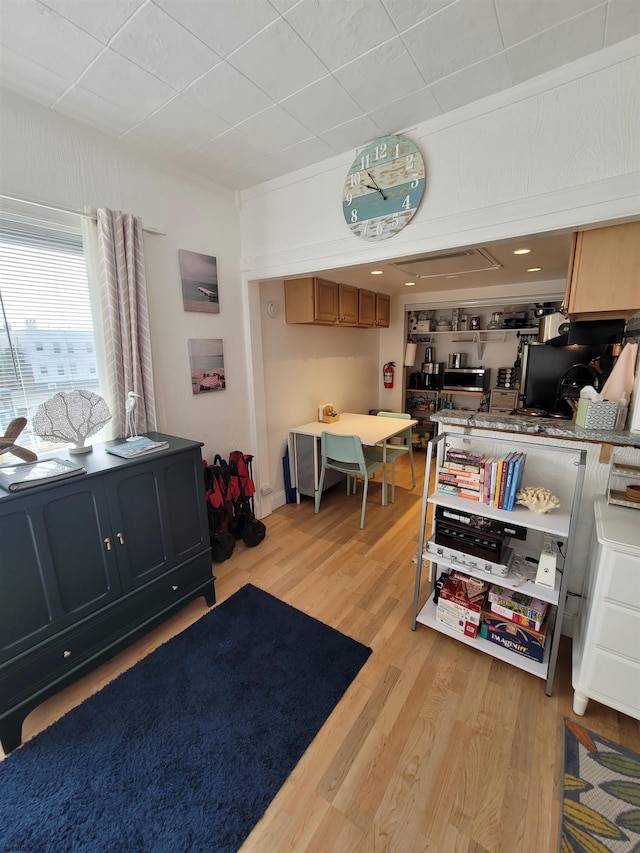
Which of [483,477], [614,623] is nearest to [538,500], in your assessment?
[483,477]

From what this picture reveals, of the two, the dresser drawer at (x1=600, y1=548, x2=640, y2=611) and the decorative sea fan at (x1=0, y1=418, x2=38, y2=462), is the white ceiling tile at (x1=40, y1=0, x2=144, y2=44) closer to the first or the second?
the decorative sea fan at (x1=0, y1=418, x2=38, y2=462)

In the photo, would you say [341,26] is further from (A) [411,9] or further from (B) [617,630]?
(B) [617,630]

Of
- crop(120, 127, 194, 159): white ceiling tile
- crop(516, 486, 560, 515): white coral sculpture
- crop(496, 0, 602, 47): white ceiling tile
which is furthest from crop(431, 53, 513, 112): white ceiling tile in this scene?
crop(516, 486, 560, 515): white coral sculpture

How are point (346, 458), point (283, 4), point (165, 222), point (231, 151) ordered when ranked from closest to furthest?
point (283, 4), point (231, 151), point (165, 222), point (346, 458)

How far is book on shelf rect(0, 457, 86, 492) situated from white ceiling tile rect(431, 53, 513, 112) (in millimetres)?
2389

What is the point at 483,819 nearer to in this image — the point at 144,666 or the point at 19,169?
the point at 144,666

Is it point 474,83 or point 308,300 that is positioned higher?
point 474,83

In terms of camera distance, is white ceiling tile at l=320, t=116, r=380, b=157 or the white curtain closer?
white ceiling tile at l=320, t=116, r=380, b=157

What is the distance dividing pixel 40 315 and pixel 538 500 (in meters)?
2.69

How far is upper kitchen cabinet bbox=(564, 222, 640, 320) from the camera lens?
147 cm

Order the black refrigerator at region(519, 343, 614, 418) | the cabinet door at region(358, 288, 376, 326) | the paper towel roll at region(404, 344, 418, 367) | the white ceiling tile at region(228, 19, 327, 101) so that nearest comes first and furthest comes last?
the white ceiling tile at region(228, 19, 327, 101)
the black refrigerator at region(519, 343, 614, 418)
the cabinet door at region(358, 288, 376, 326)
the paper towel roll at region(404, 344, 418, 367)

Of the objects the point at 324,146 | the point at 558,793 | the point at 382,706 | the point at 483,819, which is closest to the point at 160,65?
the point at 324,146

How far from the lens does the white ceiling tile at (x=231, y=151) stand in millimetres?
1928

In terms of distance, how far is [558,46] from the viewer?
52.1 inches
